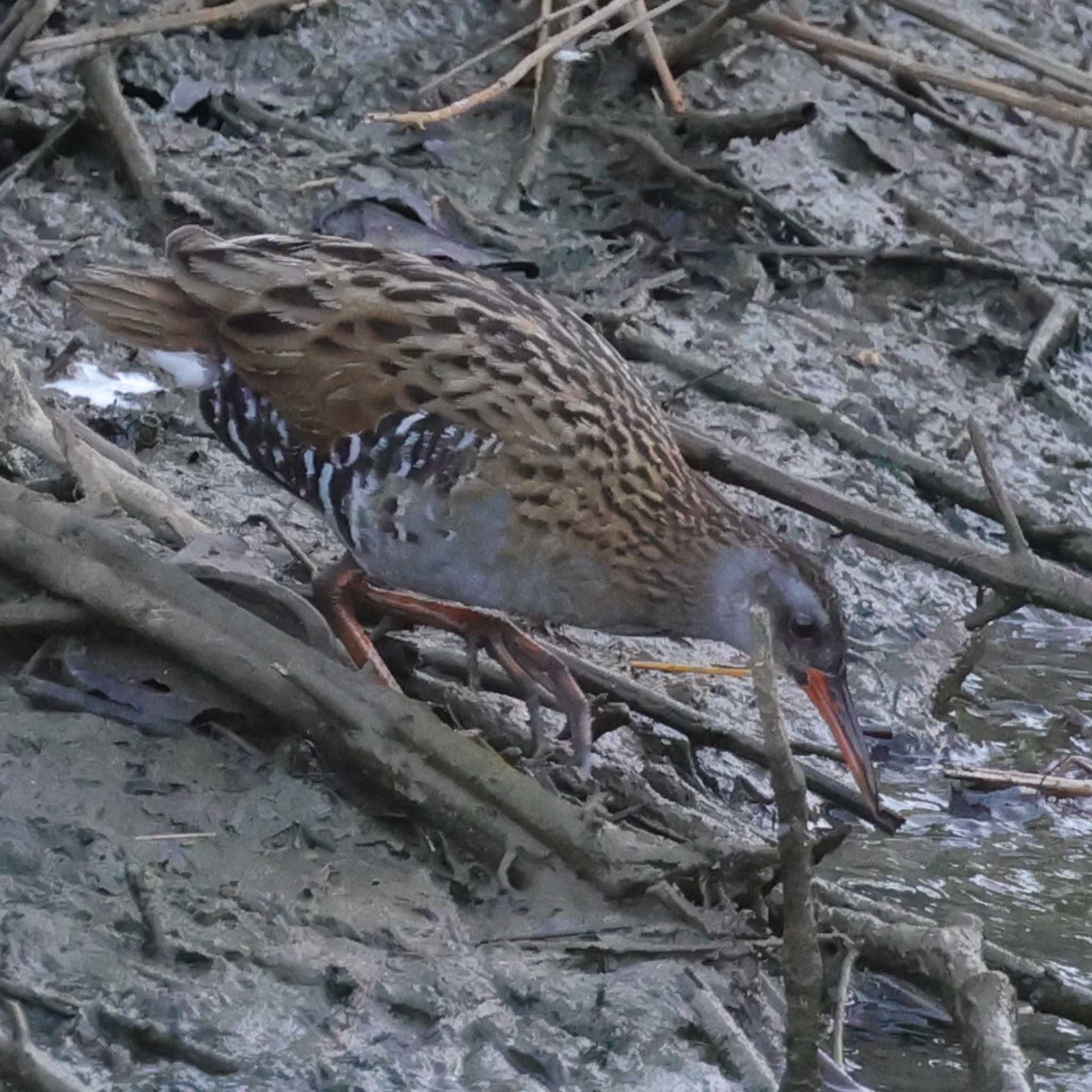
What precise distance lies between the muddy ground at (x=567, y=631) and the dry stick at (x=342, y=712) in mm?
83

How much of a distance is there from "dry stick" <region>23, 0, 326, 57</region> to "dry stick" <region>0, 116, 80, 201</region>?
261 millimetres

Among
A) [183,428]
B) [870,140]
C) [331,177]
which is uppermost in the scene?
[870,140]

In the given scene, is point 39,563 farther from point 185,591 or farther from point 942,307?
point 942,307

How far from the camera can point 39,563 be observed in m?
3.87

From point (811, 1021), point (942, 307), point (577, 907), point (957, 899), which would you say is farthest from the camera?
point (942, 307)

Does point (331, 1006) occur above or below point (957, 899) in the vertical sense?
below

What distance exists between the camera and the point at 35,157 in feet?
20.0

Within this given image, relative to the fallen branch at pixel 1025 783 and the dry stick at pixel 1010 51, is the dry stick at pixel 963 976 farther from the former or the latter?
the dry stick at pixel 1010 51

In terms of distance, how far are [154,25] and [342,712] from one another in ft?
9.46

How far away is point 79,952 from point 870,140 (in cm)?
531

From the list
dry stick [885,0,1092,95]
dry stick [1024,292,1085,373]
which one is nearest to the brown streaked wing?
dry stick [885,0,1092,95]

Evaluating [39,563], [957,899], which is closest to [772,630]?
[957,899]

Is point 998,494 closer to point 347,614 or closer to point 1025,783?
point 1025,783

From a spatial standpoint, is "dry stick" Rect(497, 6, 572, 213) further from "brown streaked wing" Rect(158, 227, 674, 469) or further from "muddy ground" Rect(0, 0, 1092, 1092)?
"brown streaked wing" Rect(158, 227, 674, 469)
